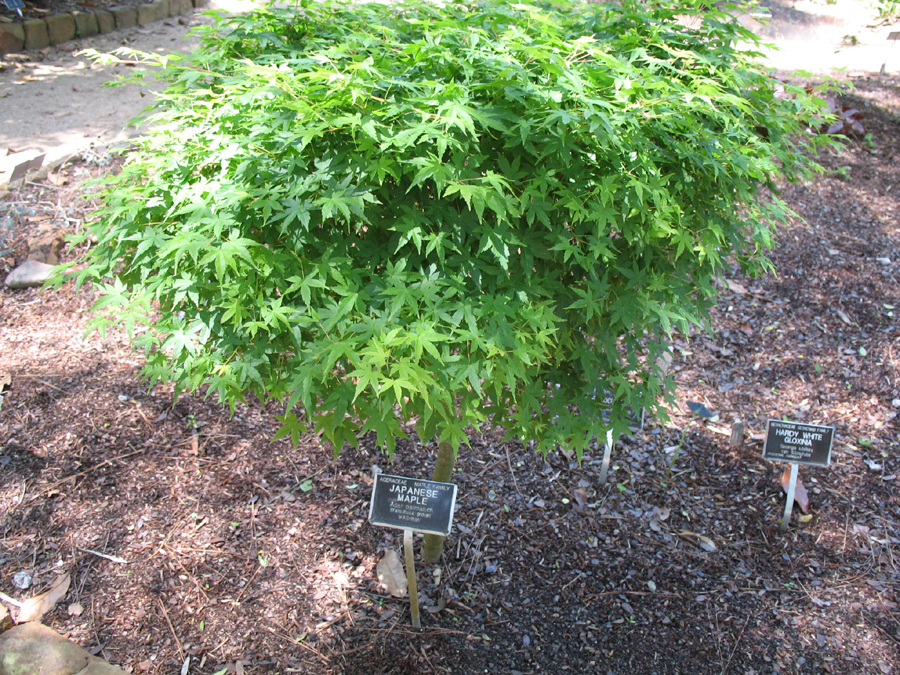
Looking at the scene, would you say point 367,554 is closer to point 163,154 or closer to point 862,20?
point 163,154

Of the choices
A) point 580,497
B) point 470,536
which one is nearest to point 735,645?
point 580,497

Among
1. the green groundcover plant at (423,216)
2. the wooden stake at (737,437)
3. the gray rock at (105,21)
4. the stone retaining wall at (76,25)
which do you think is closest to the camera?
the green groundcover plant at (423,216)

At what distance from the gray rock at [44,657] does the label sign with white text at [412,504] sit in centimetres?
107

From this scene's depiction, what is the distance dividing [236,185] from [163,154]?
45cm

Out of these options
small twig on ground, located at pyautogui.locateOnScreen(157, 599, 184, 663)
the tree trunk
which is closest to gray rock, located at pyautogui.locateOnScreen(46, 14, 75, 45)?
small twig on ground, located at pyautogui.locateOnScreen(157, 599, 184, 663)

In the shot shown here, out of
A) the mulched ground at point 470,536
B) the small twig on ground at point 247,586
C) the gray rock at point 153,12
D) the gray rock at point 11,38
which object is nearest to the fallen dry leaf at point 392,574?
the mulched ground at point 470,536

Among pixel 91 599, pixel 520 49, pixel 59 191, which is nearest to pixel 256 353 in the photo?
pixel 520 49

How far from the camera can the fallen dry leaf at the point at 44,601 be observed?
97.6 inches

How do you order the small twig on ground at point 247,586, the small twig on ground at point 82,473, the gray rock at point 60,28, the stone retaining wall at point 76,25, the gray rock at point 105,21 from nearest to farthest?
the small twig on ground at point 247,586 → the small twig on ground at point 82,473 → the stone retaining wall at point 76,25 → the gray rock at point 60,28 → the gray rock at point 105,21

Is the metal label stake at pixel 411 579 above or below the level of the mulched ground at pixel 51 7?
below

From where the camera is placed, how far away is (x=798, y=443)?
2.84 m

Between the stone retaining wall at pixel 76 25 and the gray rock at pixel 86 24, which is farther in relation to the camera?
the gray rock at pixel 86 24

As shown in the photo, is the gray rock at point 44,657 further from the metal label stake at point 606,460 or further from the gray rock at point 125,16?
the gray rock at point 125,16

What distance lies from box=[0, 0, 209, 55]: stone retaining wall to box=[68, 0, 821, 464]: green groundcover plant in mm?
7219
